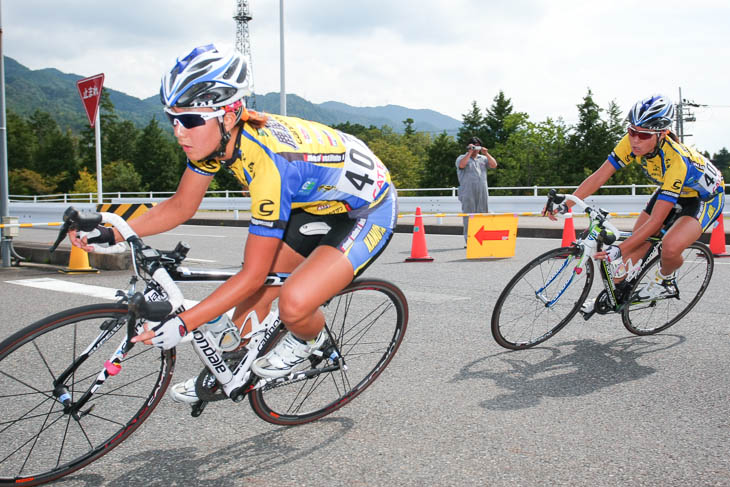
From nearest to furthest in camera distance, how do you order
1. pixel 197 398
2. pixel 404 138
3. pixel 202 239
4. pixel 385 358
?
pixel 197 398, pixel 385 358, pixel 202 239, pixel 404 138

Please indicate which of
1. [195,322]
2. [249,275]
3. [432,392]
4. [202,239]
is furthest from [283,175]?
[202,239]

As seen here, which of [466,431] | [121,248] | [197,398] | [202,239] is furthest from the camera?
[202,239]

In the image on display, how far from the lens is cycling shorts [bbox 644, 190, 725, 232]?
5.20 metres

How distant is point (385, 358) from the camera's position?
3969mm

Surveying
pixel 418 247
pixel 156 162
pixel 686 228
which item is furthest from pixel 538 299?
pixel 156 162

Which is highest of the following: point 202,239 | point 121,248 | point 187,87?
point 187,87

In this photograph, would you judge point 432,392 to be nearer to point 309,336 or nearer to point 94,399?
point 309,336

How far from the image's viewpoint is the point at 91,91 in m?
13.5

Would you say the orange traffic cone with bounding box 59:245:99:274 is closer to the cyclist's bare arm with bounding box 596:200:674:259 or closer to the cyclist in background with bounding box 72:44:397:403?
the cyclist in background with bounding box 72:44:397:403

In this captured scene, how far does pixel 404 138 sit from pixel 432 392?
155109 mm

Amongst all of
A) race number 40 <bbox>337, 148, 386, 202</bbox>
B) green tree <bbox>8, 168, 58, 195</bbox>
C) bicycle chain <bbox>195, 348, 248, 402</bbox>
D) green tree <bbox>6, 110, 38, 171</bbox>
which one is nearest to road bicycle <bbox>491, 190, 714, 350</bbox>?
race number 40 <bbox>337, 148, 386, 202</bbox>

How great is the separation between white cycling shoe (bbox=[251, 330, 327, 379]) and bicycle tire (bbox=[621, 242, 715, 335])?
10.1 ft

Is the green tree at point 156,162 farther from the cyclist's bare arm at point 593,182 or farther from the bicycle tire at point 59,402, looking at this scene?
the bicycle tire at point 59,402

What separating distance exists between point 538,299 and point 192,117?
10.9ft
